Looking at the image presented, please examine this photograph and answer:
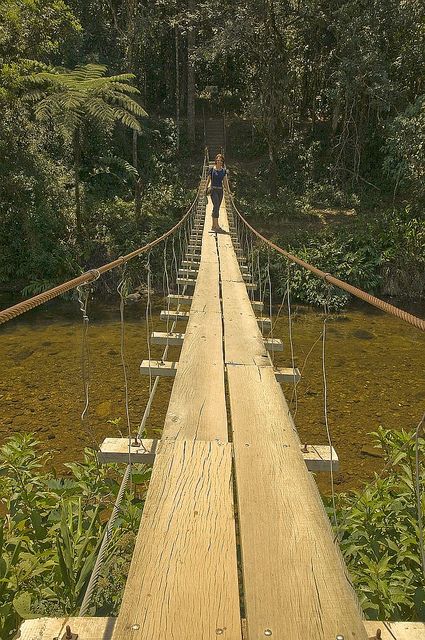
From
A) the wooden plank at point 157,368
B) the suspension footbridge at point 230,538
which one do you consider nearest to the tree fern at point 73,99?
the wooden plank at point 157,368

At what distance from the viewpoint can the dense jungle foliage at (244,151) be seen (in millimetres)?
9297

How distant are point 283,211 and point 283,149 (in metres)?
3.90

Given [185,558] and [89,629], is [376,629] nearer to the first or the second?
[185,558]

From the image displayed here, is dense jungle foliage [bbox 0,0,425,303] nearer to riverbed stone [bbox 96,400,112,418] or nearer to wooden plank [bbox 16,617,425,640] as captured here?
riverbed stone [bbox 96,400,112,418]

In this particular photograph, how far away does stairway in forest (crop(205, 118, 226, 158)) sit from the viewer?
53.7ft

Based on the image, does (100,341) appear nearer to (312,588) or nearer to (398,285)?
(398,285)

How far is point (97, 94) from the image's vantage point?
906 centimetres

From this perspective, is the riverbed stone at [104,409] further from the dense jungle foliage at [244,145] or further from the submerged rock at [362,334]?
the submerged rock at [362,334]

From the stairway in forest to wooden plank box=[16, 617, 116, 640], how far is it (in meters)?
15.9

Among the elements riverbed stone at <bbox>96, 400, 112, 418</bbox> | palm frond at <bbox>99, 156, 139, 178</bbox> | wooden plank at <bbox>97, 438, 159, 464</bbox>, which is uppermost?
palm frond at <bbox>99, 156, 139, 178</bbox>

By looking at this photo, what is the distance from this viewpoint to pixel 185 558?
1200 mm

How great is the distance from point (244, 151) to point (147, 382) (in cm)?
1218

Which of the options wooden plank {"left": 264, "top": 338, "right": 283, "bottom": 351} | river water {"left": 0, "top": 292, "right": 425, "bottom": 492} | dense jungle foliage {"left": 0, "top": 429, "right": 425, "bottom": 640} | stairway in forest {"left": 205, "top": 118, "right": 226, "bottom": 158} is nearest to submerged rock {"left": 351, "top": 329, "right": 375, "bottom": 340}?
river water {"left": 0, "top": 292, "right": 425, "bottom": 492}

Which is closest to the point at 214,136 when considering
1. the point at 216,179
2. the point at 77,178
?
the point at 77,178
